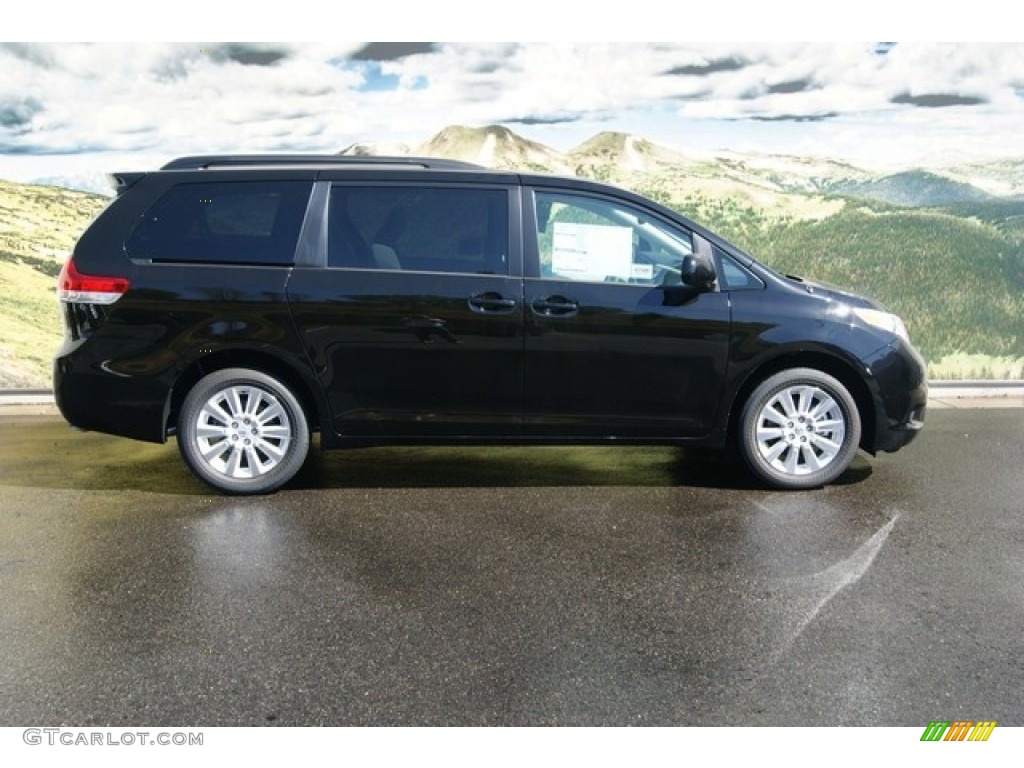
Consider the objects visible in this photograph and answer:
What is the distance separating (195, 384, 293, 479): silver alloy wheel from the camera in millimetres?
5594

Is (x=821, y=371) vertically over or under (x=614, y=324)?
under

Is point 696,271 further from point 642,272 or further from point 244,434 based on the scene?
point 244,434

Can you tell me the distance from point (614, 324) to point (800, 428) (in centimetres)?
123

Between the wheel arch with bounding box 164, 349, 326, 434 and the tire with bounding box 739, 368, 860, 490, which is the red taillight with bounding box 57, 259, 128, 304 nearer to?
the wheel arch with bounding box 164, 349, 326, 434

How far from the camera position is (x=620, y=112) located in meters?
10.1

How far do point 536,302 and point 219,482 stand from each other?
6.66ft

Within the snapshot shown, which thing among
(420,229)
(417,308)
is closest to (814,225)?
(420,229)

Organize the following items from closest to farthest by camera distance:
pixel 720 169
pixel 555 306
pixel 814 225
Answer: pixel 555 306, pixel 720 169, pixel 814 225

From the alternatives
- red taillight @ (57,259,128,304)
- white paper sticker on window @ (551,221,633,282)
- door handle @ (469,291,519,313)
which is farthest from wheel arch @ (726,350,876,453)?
red taillight @ (57,259,128,304)

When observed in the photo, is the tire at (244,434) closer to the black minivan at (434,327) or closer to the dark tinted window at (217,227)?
the black minivan at (434,327)

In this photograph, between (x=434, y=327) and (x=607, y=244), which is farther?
(x=607, y=244)
